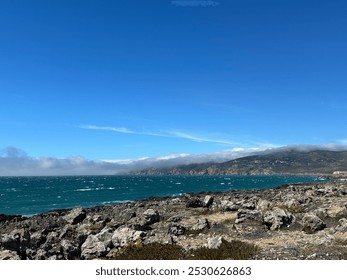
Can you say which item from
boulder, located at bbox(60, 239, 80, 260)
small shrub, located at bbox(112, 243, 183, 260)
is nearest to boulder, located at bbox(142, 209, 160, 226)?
boulder, located at bbox(60, 239, 80, 260)

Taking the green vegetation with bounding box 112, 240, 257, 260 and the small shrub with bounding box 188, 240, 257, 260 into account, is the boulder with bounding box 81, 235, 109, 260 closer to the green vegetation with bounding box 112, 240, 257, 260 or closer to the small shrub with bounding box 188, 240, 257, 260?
the green vegetation with bounding box 112, 240, 257, 260

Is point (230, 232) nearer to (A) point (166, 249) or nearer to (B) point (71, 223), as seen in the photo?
(A) point (166, 249)

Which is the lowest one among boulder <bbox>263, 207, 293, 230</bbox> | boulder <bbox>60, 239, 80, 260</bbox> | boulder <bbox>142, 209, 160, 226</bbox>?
boulder <bbox>60, 239, 80, 260</bbox>

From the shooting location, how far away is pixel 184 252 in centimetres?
1909

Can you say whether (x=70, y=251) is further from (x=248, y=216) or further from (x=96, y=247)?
(x=248, y=216)

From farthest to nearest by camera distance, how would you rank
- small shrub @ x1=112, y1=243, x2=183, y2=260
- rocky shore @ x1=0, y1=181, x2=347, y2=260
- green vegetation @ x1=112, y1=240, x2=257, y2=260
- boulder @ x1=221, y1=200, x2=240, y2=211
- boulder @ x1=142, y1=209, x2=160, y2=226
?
1. boulder @ x1=221, y1=200, x2=240, y2=211
2. boulder @ x1=142, y1=209, x2=160, y2=226
3. rocky shore @ x1=0, y1=181, x2=347, y2=260
4. small shrub @ x1=112, y1=243, x2=183, y2=260
5. green vegetation @ x1=112, y1=240, x2=257, y2=260

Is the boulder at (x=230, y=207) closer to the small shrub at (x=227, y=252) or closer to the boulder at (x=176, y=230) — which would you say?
the boulder at (x=176, y=230)

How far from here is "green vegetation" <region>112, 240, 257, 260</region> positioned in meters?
17.6

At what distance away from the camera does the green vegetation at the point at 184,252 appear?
1760 centimetres

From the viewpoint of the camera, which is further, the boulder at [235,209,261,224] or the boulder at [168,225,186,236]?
the boulder at [235,209,261,224]

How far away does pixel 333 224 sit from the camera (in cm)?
2598
